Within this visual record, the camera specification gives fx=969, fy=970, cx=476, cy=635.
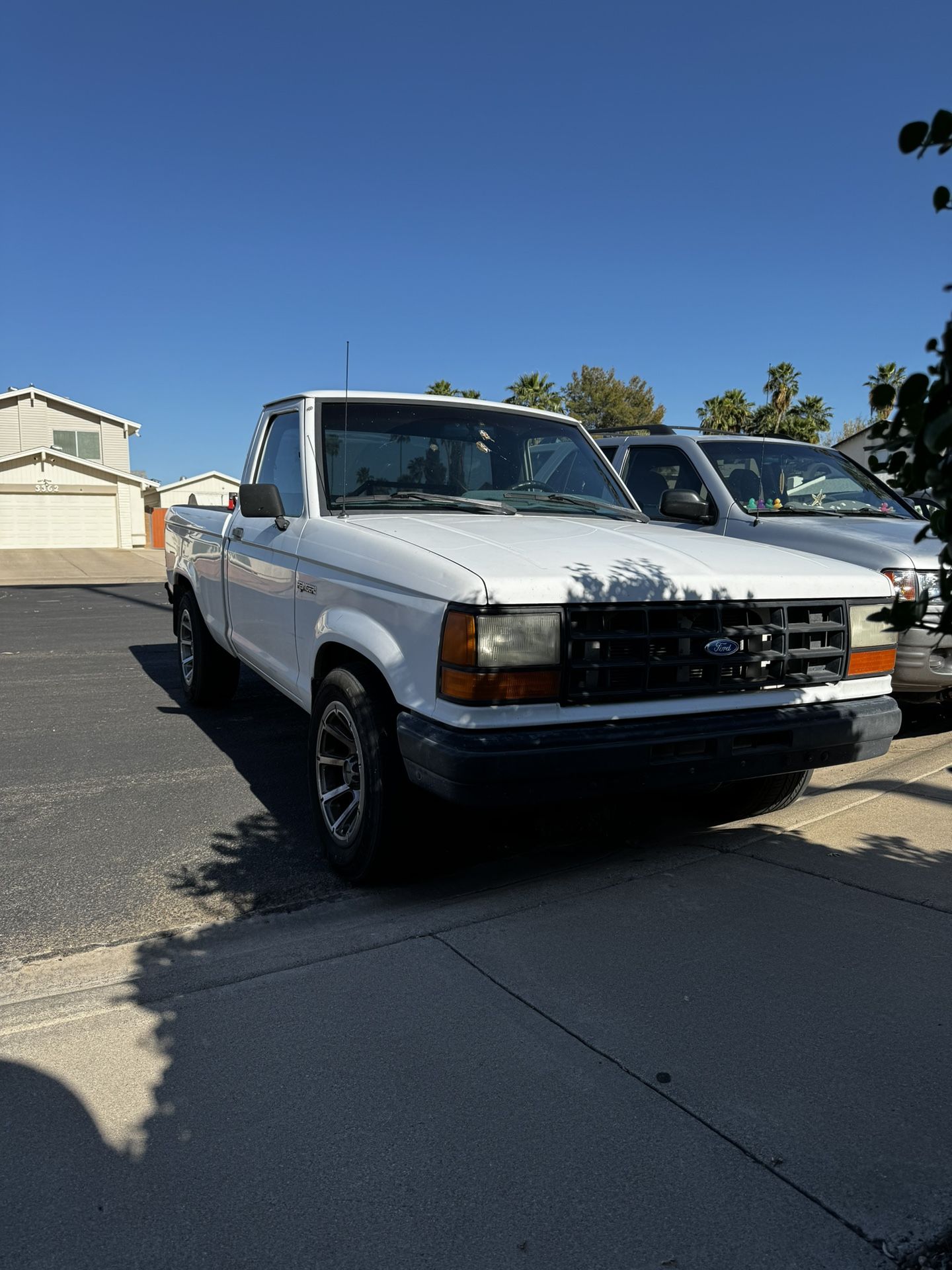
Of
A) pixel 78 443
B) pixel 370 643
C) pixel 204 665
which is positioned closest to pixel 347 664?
pixel 370 643

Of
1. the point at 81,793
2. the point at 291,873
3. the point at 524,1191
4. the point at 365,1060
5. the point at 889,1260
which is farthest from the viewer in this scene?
the point at 81,793

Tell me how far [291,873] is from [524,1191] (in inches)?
83.0

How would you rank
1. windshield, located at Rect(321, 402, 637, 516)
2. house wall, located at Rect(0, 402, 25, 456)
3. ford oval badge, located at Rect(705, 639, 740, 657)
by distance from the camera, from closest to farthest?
ford oval badge, located at Rect(705, 639, 740, 657) → windshield, located at Rect(321, 402, 637, 516) → house wall, located at Rect(0, 402, 25, 456)

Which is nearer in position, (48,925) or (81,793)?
(48,925)

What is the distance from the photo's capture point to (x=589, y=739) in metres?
3.26

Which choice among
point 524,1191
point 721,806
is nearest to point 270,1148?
point 524,1191

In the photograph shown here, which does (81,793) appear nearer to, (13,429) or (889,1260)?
(889,1260)

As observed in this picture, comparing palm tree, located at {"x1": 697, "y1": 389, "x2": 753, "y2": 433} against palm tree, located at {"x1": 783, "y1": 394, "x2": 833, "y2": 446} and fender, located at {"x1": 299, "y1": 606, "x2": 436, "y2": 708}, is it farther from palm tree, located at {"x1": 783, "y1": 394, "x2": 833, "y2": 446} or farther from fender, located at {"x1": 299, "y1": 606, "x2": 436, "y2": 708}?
fender, located at {"x1": 299, "y1": 606, "x2": 436, "y2": 708}

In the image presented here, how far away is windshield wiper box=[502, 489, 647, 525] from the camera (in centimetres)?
483

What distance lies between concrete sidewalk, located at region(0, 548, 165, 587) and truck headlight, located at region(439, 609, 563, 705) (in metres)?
19.8

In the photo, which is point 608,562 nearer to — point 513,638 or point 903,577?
point 513,638

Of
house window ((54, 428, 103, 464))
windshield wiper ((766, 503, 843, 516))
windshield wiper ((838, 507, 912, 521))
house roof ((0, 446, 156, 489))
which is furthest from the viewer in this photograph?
house window ((54, 428, 103, 464))

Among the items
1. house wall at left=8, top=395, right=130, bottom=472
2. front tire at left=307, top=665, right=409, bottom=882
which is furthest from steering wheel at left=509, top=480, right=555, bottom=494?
house wall at left=8, top=395, right=130, bottom=472

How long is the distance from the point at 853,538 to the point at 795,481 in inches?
56.4
